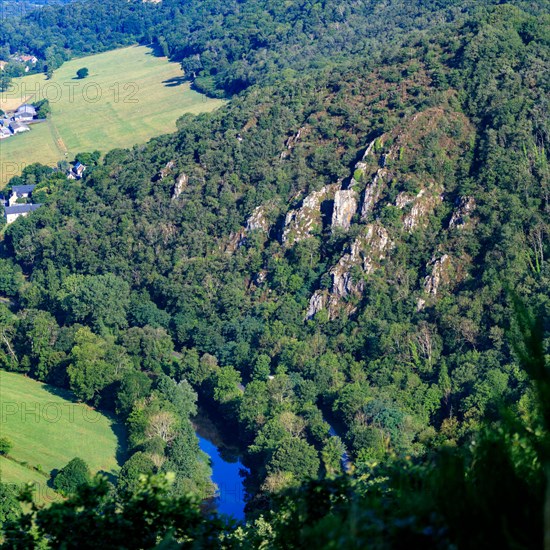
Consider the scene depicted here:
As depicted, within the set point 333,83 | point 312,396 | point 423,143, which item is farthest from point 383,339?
point 333,83

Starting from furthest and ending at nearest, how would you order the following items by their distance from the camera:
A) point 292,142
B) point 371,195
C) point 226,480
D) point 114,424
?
point 292,142
point 371,195
point 114,424
point 226,480

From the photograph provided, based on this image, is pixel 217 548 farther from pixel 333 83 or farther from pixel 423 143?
pixel 333 83

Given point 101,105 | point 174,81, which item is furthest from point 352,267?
point 174,81

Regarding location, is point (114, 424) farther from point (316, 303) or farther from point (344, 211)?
point (344, 211)

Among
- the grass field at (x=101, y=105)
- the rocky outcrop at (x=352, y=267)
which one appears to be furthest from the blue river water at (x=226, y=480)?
the grass field at (x=101, y=105)

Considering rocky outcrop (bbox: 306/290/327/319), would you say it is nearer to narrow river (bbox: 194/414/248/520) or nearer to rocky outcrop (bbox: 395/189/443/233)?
rocky outcrop (bbox: 395/189/443/233)

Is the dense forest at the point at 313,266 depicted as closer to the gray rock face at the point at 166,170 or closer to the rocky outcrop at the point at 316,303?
the rocky outcrop at the point at 316,303

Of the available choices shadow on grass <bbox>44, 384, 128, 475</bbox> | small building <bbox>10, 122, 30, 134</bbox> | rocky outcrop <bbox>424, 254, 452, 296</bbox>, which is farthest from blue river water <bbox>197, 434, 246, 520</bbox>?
small building <bbox>10, 122, 30, 134</bbox>
